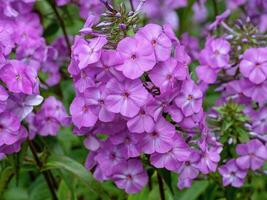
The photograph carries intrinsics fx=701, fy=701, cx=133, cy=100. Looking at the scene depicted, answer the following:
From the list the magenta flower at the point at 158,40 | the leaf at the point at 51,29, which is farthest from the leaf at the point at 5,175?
the leaf at the point at 51,29

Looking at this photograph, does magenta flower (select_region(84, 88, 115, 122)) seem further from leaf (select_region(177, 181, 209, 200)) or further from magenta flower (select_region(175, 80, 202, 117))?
leaf (select_region(177, 181, 209, 200))

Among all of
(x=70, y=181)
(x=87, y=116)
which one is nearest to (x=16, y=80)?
(x=87, y=116)

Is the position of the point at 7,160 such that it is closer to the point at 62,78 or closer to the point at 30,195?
the point at 30,195

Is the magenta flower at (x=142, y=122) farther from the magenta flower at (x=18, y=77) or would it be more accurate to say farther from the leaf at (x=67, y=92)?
the leaf at (x=67, y=92)

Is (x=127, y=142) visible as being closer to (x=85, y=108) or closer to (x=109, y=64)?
(x=85, y=108)

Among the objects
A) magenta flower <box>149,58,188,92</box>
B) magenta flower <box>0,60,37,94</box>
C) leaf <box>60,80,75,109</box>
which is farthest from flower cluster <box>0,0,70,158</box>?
leaf <box>60,80,75,109</box>

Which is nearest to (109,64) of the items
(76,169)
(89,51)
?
(89,51)
